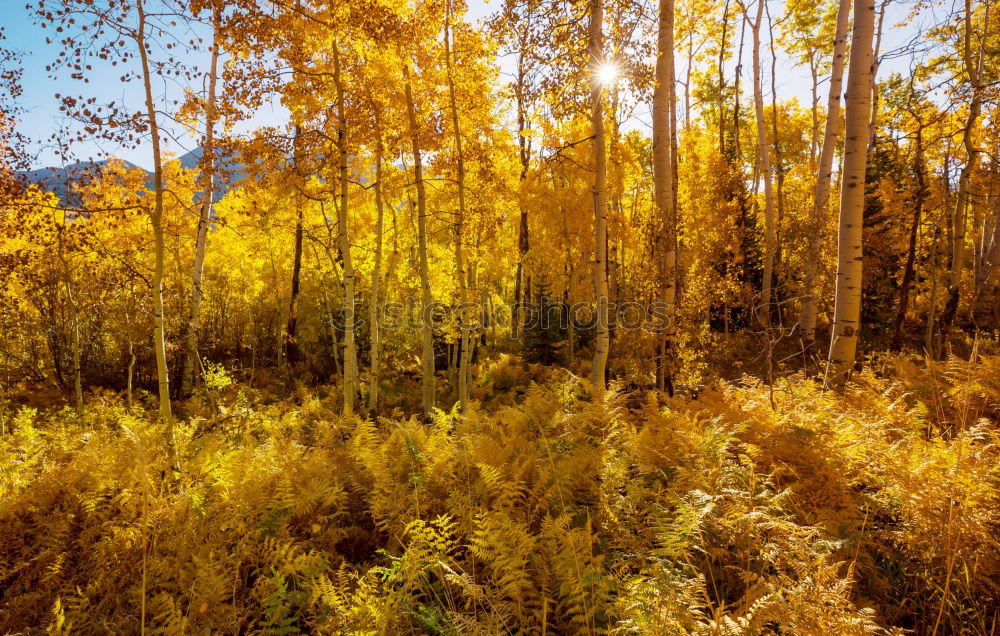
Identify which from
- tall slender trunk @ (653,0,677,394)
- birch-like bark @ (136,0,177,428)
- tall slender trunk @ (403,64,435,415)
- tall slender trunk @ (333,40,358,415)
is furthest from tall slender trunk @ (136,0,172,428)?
tall slender trunk @ (653,0,677,394)

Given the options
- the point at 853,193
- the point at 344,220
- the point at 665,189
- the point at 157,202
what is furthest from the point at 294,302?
the point at 853,193

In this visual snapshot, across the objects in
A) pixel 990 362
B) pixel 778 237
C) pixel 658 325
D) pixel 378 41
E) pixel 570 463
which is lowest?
pixel 570 463

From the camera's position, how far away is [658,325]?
22.9ft

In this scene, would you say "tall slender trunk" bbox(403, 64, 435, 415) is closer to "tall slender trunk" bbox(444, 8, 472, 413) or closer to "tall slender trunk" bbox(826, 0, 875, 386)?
"tall slender trunk" bbox(444, 8, 472, 413)

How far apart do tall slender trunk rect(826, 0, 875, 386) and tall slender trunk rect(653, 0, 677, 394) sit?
203 cm

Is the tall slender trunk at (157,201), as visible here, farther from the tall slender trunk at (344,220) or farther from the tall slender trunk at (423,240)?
the tall slender trunk at (423,240)

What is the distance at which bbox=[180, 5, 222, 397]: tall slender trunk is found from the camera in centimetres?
630

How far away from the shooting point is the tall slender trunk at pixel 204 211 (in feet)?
20.7

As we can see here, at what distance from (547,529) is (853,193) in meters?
5.76

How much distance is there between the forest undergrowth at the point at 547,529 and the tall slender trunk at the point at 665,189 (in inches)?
53.5

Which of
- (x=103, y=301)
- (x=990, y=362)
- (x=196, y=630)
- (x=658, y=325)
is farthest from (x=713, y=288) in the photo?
(x=103, y=301)

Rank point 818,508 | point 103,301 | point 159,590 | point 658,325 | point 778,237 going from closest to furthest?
1. point 818,508
2. point 159,590
3. point 658,325
4. point 103,301
5. point 778,237

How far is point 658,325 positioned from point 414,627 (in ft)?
18.3

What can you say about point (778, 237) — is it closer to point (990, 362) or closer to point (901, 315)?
point (901, 315)
